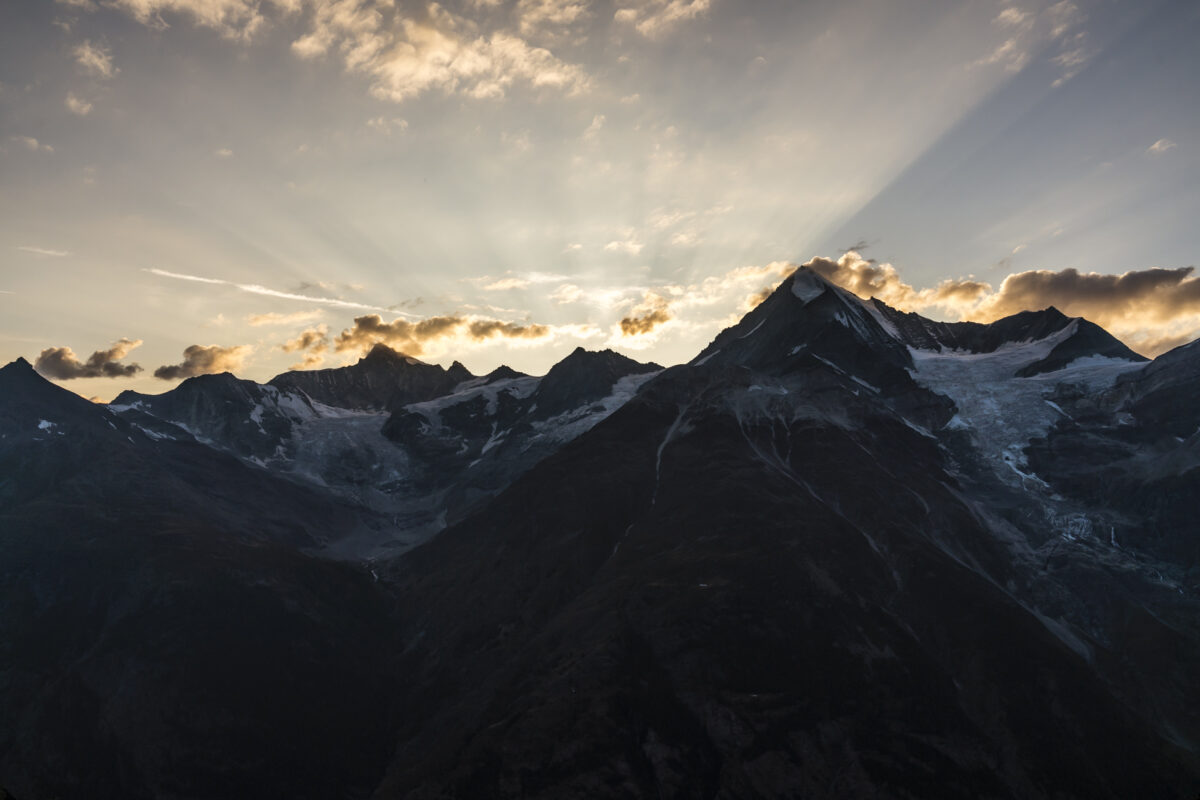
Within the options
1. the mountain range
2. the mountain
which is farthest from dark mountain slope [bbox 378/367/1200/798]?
the mountain range

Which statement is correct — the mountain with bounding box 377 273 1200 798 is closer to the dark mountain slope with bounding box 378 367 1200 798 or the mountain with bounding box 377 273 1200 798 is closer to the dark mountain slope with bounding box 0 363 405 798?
the dark mountain slope with bounding box 378 367 1200 798

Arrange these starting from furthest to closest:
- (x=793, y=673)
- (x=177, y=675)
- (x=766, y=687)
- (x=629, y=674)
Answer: (x=177, y=675), (x=793, y=673), (x=629, y=674), (x=766, y=687)

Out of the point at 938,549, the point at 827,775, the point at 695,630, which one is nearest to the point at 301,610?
the point at 695,630

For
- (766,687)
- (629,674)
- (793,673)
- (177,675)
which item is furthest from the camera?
(177,675)

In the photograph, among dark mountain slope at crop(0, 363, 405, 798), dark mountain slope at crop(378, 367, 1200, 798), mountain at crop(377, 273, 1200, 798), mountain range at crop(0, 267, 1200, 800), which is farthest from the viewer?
dark mountain slope at crop(0, 363, 405, 798)

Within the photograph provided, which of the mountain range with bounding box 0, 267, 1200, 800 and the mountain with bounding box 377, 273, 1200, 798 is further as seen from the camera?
the mountain range with bounding box 0, 267, 1200, 800

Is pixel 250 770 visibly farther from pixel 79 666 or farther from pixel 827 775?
pixel 827 775

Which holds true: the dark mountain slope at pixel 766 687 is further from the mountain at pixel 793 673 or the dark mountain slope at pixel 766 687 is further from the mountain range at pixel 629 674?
the mountain range at pixel 629 674

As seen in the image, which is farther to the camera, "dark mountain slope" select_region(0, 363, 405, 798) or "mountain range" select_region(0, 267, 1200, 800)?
"dark mountain slope" select_region(0, 363, 405, 798)

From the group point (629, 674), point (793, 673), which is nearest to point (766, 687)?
point (793, 673)

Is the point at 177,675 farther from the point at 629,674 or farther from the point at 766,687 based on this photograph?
the point at 766,687

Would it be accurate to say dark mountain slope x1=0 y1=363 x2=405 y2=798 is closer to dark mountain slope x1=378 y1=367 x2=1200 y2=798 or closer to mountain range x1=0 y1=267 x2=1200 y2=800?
mountain range x1=0 y1=267 x2=1200 y2=800

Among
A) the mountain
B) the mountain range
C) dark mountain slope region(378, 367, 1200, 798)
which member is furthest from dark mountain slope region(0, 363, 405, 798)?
dark mountain slope region(378, 367, 1200, 798)

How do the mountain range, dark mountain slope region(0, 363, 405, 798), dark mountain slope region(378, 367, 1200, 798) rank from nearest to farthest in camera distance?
dark mountain slope region(378, 367, 1200, 798)
the mountain range
dark mountain slope region(0, 363, 405, 798)
